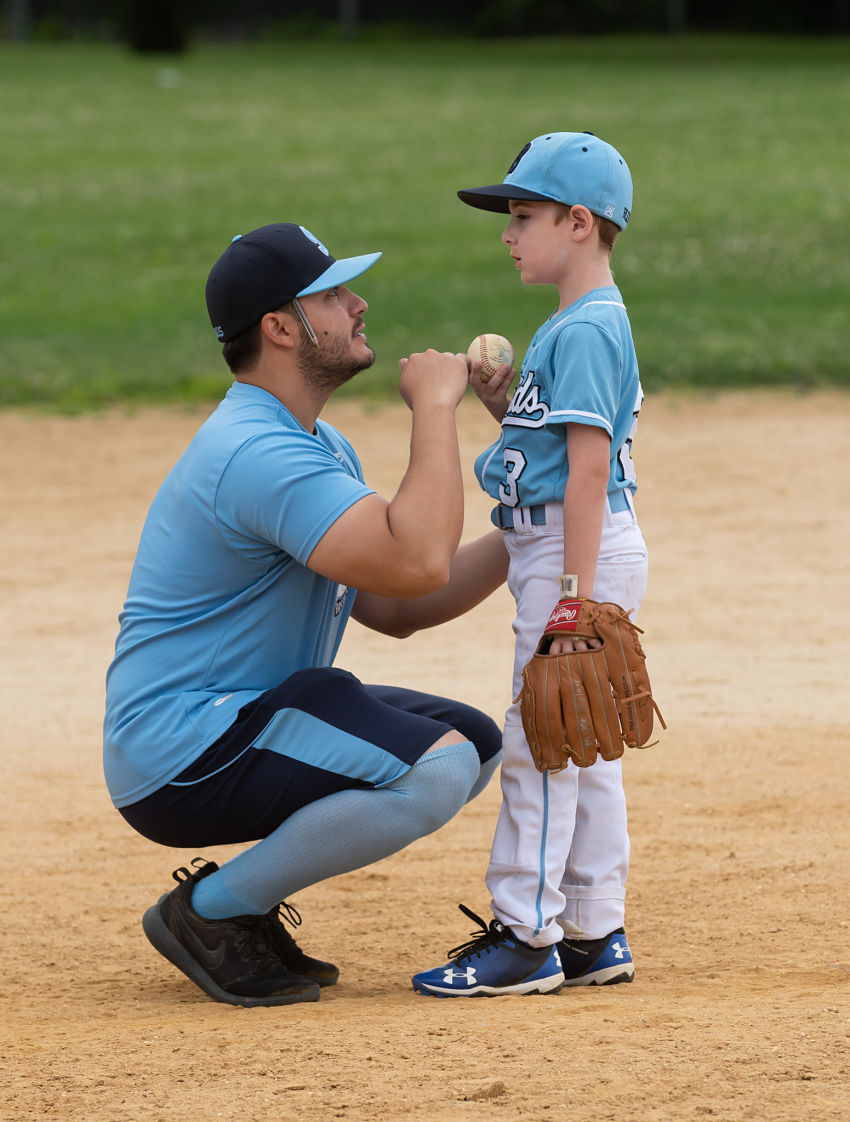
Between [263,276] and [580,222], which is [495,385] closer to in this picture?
[580,222]

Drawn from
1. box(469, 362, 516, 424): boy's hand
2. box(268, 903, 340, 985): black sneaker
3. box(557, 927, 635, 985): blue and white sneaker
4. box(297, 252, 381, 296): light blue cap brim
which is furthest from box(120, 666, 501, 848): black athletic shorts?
A: box(297, 252, 381, 296): light blue cap brim

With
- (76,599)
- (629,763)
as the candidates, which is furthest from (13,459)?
(629,763)

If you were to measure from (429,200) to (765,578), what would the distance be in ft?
42.7

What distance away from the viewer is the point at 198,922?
3535mm

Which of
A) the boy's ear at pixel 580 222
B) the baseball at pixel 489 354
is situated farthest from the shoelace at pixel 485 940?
the boy's ear at pixel 580 222

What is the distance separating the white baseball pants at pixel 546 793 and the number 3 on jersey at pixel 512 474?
44 mm

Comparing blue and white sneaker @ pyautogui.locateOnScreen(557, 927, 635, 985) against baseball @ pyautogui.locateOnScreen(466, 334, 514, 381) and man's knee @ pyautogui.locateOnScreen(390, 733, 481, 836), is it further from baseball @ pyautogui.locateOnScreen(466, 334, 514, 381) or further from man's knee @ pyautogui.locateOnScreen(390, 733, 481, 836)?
baseball @ pyautogui.locateOnScreen(466, 334, 514, 381)

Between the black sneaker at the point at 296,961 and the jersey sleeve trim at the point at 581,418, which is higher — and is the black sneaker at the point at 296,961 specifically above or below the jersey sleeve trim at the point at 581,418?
below

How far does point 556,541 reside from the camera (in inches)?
133

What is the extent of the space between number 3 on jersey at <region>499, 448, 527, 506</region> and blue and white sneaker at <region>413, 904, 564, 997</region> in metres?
0.91

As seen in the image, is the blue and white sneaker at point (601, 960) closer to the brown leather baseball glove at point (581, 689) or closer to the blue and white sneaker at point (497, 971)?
the blue and white sneaker at point (497, 971)

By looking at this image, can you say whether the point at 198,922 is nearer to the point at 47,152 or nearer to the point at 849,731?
the point at 849,731

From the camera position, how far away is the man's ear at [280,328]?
3455mm

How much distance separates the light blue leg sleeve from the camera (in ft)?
11.0
